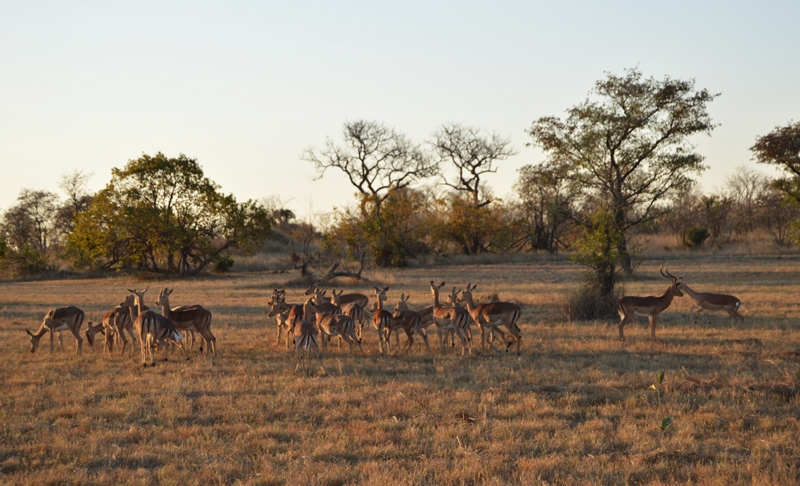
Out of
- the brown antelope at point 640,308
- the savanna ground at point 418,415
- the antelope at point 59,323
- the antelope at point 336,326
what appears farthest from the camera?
the brown antelope at point 640,308

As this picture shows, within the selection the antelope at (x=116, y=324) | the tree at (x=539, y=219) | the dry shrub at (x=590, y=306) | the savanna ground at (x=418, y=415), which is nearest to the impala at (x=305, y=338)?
the savanna ground at (x=418, y=415)

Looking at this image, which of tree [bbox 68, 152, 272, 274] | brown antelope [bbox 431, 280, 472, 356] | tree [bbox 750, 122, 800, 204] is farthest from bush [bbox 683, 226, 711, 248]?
brown antelope [bbox 431, 280, 472, 356]

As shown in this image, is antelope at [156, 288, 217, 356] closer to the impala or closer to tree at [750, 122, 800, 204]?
the impala

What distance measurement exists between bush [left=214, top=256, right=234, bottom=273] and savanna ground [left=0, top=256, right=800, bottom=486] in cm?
2547

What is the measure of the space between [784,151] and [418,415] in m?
25.1

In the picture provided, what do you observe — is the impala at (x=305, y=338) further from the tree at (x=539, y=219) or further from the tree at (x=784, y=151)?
the tree at (x=539, y=219)

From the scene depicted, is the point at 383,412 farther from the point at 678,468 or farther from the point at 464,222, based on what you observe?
the point at 464,222

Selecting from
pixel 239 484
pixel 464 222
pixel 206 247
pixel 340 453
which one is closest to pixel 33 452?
pixel 239 484

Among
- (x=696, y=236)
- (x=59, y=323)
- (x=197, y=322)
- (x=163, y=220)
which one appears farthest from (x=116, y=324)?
(x=696, y=236)

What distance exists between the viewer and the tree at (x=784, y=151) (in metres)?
24.8

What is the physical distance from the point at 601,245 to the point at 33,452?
13.5 metres

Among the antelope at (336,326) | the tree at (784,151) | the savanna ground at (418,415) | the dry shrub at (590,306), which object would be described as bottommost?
the savanna ground at (418,415)

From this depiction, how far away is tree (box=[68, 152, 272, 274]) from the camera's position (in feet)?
107

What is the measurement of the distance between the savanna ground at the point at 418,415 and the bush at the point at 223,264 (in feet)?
83.6
